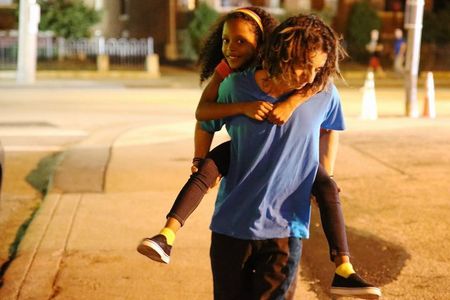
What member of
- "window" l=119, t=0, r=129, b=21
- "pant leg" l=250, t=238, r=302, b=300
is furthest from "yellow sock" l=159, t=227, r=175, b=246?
"window" l=119, t=0, r=129, b=21

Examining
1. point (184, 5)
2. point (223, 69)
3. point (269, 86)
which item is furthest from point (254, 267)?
point (184, 5)

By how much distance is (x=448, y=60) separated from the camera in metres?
29.6

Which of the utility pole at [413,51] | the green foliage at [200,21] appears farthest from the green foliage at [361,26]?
the utility pole at [413,51]

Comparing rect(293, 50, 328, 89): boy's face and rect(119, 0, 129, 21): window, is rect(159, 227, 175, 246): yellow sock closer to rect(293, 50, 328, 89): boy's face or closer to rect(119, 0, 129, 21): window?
rect(293, 50, 328, 89): boy's face

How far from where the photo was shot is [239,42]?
2.92 metres

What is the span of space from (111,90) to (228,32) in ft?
56.7

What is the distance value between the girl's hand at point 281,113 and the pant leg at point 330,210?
36 centimetres

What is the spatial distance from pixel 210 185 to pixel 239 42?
605mm

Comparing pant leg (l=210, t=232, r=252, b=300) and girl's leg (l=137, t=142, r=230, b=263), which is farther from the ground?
girl's leg (l=137, t=142, r=230, b=263)

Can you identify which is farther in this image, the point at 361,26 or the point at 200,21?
the point at 361,26

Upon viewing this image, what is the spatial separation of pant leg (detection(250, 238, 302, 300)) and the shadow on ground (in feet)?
5.51

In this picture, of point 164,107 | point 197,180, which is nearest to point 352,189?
point 197,180

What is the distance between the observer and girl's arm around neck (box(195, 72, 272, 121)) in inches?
108

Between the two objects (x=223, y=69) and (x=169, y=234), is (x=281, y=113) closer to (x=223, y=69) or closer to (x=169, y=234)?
(x=223, y=69)
